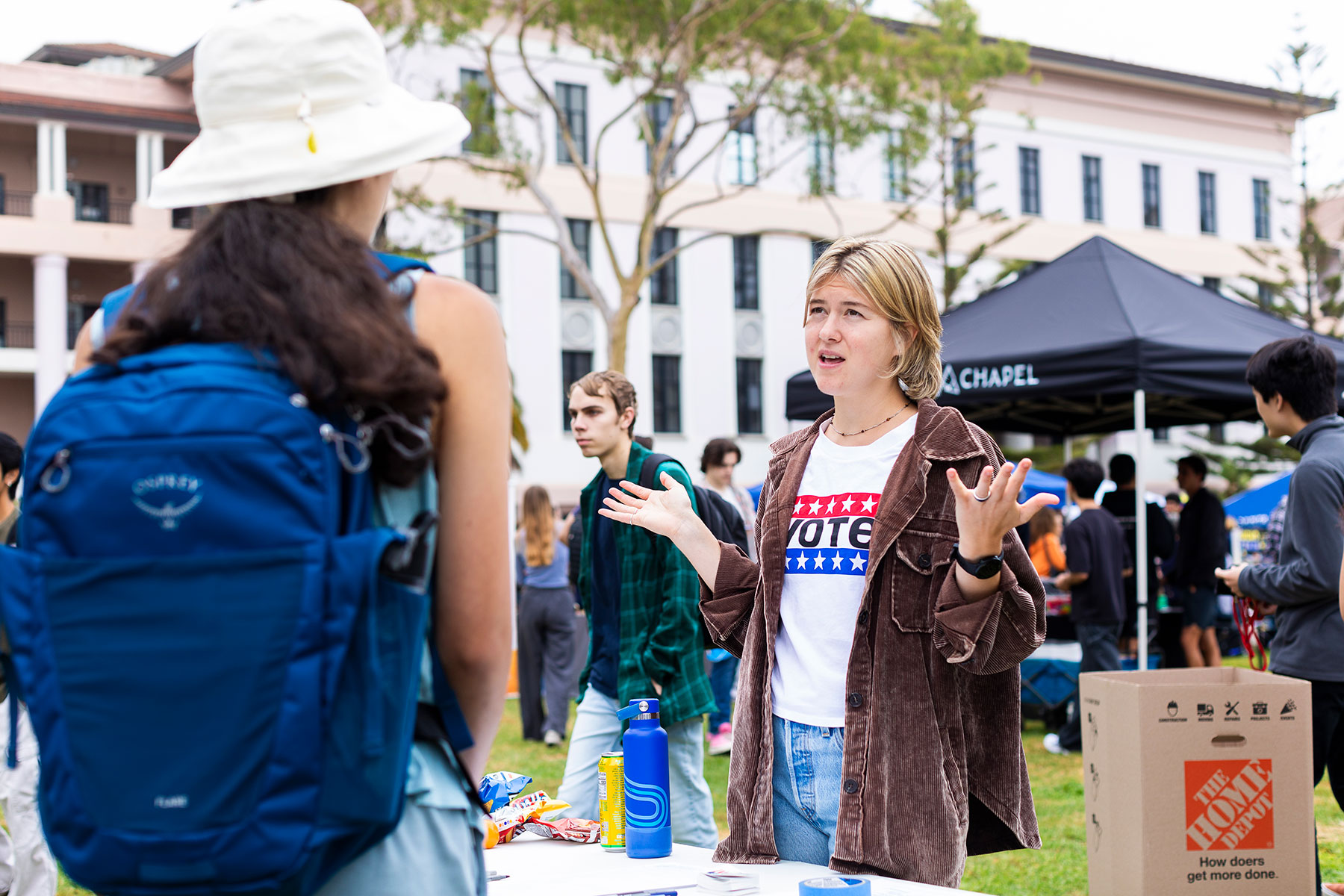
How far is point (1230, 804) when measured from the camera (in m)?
3.25

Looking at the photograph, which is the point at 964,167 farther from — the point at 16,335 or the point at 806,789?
the point at 806,789

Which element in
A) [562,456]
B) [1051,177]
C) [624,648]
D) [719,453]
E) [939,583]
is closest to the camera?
[939,583]

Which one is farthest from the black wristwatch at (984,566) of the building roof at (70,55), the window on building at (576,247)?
the building roof at (70,55)

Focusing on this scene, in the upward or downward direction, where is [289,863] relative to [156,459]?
downward

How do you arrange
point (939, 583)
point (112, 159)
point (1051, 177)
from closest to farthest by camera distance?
1. point (939, 583)
2. point (112, 159)
3. point (1051, 177)

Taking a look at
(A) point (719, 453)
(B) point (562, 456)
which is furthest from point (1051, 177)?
(A) point (719, 453)

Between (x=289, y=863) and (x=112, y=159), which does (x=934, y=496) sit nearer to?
(x=289, y=863)

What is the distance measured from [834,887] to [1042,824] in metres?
5.15

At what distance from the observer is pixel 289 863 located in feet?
3.77

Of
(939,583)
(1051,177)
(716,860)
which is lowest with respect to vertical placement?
(716,860)

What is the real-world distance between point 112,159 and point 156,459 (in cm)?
3546

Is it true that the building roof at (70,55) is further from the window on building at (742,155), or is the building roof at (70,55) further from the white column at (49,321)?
the window on building at (742,155)

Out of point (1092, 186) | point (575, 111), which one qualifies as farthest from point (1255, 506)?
point (1092, 186)

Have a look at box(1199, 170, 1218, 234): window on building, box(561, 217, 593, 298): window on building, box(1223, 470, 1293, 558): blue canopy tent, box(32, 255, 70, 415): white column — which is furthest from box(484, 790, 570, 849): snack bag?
box(1199, 170, 1218, 234): window on building
